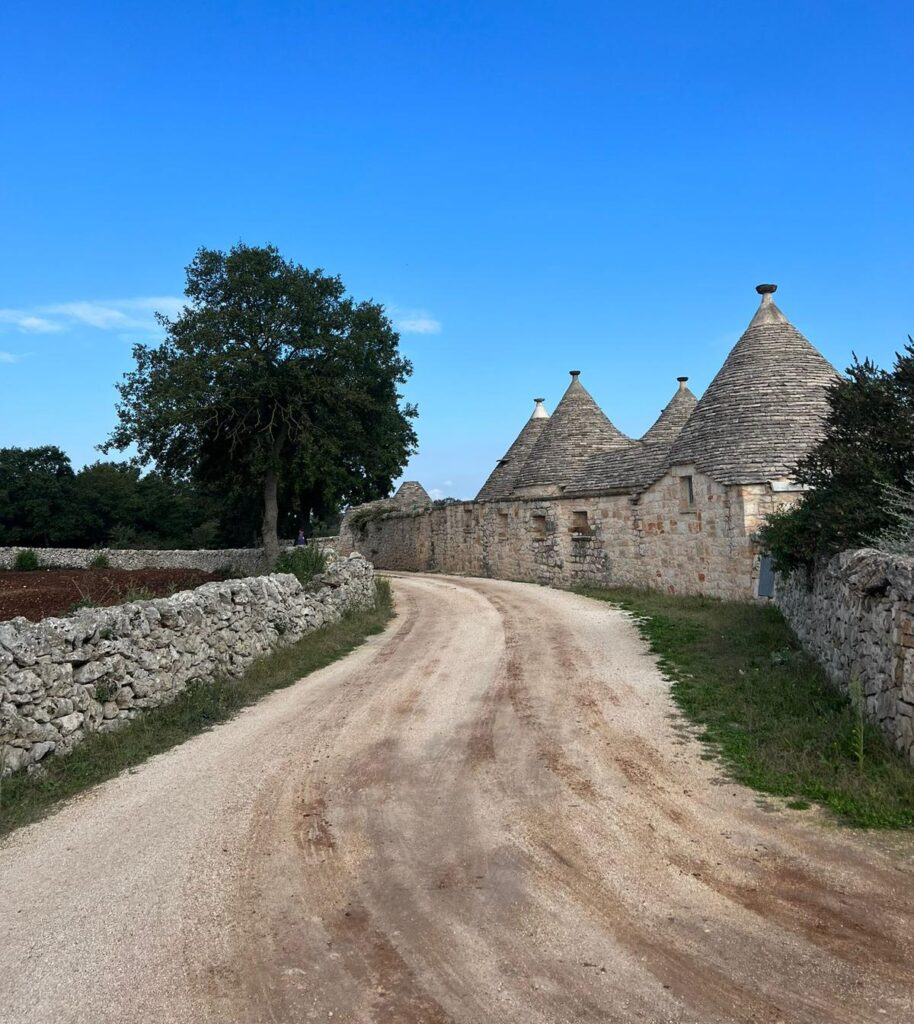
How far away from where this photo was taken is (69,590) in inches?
750

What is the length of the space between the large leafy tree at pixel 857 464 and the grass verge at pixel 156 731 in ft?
23.2

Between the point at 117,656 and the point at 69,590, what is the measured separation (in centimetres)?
1280

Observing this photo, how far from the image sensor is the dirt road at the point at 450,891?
3.37 m

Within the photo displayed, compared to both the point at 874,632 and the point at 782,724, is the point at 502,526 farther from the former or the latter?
the point at 874,632

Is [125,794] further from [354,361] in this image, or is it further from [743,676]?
[354,361]

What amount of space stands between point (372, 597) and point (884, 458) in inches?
447

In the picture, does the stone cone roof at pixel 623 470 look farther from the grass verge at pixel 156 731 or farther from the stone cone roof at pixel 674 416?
the grass verge at pixel 156 731

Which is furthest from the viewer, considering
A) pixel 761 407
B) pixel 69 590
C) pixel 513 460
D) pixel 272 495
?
pixel 513 460

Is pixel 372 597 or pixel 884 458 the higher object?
pixel 884 458

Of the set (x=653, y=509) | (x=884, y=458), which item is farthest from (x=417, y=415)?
(x=884, y=458)

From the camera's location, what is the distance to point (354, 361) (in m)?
25.9

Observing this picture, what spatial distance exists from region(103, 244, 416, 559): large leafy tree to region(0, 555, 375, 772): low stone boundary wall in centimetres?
1307

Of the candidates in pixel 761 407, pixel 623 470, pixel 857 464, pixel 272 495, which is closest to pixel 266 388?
pixel 272 495

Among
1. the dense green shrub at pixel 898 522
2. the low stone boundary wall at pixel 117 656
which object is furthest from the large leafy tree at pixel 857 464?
the low stone boundary wall at pixel 117 656
